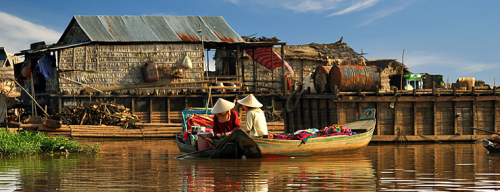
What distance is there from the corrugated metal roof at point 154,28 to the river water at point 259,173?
49.1ft

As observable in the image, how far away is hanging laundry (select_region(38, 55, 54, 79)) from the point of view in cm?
2819

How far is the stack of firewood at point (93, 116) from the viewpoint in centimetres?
2477

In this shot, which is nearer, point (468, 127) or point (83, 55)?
point (468, 127)

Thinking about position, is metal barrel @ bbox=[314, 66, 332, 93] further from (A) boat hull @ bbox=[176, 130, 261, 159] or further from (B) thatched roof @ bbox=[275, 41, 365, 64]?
(B) thatched roof @ bbox=[275, 41, 365, 64]

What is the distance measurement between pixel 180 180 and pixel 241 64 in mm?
22565

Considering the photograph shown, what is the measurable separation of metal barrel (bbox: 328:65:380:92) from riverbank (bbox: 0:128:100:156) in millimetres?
8101

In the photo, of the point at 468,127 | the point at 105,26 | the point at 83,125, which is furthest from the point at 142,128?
the point at 468,127

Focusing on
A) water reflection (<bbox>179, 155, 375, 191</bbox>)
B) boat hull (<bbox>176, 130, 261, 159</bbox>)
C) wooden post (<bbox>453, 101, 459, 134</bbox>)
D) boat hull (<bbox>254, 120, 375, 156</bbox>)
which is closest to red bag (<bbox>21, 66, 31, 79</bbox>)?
boat hull (<bbox>176, 130, 261, 159</bbox>)

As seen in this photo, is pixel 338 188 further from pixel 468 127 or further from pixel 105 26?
pixel 105 26

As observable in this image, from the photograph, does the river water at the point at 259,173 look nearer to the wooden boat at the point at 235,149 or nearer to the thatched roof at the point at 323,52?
the wooden boat at the point at 235,149

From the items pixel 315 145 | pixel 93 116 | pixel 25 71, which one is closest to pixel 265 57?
pixel 93 116

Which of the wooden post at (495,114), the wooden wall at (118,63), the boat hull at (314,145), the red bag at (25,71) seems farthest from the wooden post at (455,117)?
the red bag at (25,71)

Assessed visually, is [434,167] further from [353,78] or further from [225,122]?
[353,78]

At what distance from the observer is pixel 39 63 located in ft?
92.4
